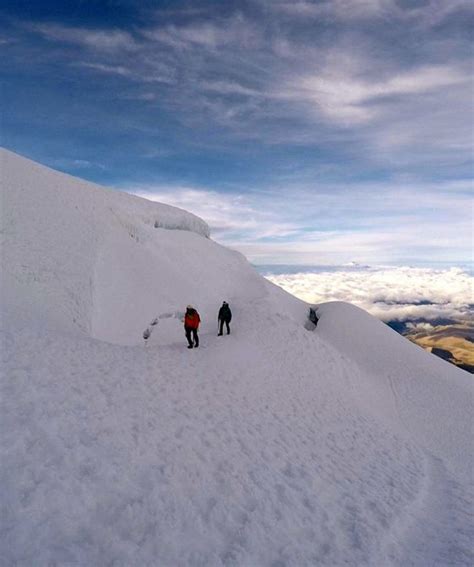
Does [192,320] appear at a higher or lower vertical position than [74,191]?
lower

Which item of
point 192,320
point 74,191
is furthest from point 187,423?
point 74,191

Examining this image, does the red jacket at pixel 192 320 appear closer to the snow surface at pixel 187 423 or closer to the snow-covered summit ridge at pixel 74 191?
the snow surface at pixel 187 423

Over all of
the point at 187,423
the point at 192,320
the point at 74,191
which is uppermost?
the point at 74,191

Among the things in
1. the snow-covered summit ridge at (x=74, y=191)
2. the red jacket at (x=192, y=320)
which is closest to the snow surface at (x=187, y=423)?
the snow-covered summit ridge at (x=74, y=191)

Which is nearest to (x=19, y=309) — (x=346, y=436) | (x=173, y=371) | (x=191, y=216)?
(x=173, y=371)

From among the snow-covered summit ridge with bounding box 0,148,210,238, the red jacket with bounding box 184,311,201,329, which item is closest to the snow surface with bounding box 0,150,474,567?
the snow-covered summit ridge with bounding box 0,148,210,238

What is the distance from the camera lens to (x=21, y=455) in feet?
27.0

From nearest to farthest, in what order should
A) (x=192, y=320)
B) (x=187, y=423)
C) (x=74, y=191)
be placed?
1. (x=187, y=423)
2. (x=192, y=320)
3. (x=74, y=191)

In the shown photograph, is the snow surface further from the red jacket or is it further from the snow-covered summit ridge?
the red jacket

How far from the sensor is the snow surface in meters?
7.47

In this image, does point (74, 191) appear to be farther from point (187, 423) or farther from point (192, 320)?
point (187, 423)

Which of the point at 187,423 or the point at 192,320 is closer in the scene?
the point at 187,423

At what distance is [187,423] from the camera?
11.7 meters

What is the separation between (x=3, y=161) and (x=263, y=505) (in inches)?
1099
